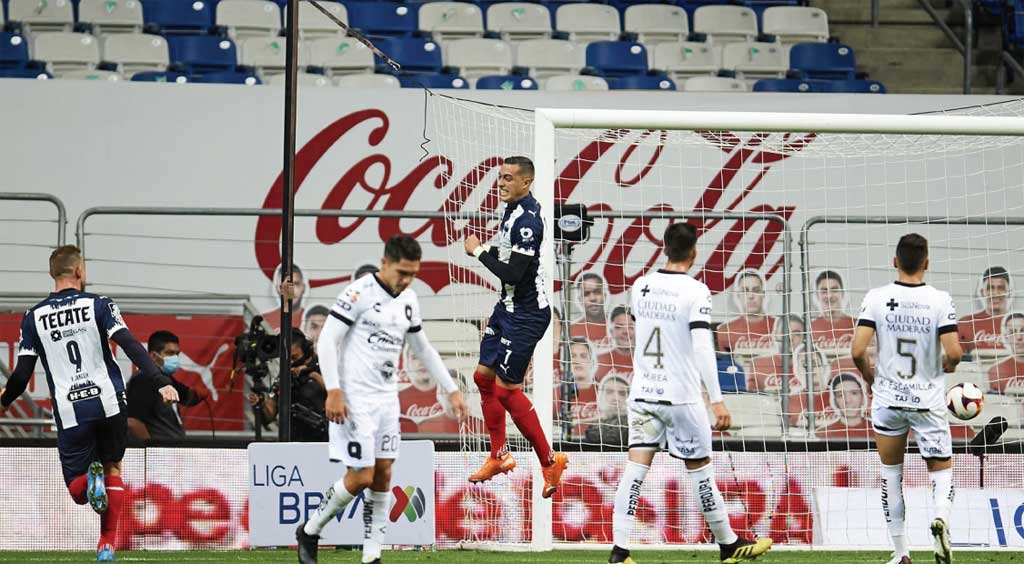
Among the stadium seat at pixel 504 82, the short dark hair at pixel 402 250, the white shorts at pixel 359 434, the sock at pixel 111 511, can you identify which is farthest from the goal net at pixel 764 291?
the sock at pixel 111 511

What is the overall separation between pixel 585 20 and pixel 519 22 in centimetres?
83

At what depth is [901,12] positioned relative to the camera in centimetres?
1841

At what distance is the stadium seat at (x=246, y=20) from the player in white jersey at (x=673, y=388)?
9337 millimetres

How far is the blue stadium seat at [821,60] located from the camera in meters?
16.1

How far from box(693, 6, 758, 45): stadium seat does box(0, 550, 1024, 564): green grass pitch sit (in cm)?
788

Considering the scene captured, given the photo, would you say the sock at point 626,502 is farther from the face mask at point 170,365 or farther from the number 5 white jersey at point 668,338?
the face mask at point 170,365

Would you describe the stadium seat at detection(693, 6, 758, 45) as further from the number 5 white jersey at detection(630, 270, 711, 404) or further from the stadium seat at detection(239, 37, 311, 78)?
the number 5 white jersey at detection(630, 270, 711, 404)

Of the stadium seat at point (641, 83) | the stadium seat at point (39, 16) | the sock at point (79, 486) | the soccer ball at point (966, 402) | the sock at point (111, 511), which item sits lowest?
the sock at point (111, 511)

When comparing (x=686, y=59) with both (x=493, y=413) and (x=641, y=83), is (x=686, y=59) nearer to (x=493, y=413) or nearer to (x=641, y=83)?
(x=641, y=83)

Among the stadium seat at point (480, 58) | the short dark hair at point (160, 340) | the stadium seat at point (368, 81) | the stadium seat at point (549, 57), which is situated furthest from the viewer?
the stadium seat at point (549, 57)

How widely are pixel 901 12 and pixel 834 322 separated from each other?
7668mm

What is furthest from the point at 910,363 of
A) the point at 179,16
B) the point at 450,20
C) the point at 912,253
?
the point at 179,16

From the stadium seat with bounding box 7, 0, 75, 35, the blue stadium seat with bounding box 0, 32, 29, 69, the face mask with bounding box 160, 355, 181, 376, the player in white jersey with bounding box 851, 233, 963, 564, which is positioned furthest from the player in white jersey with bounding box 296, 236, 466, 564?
the stadium seat with bounding box 7, 0, 75, 35

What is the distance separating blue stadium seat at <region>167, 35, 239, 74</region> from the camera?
15328 millimetres
